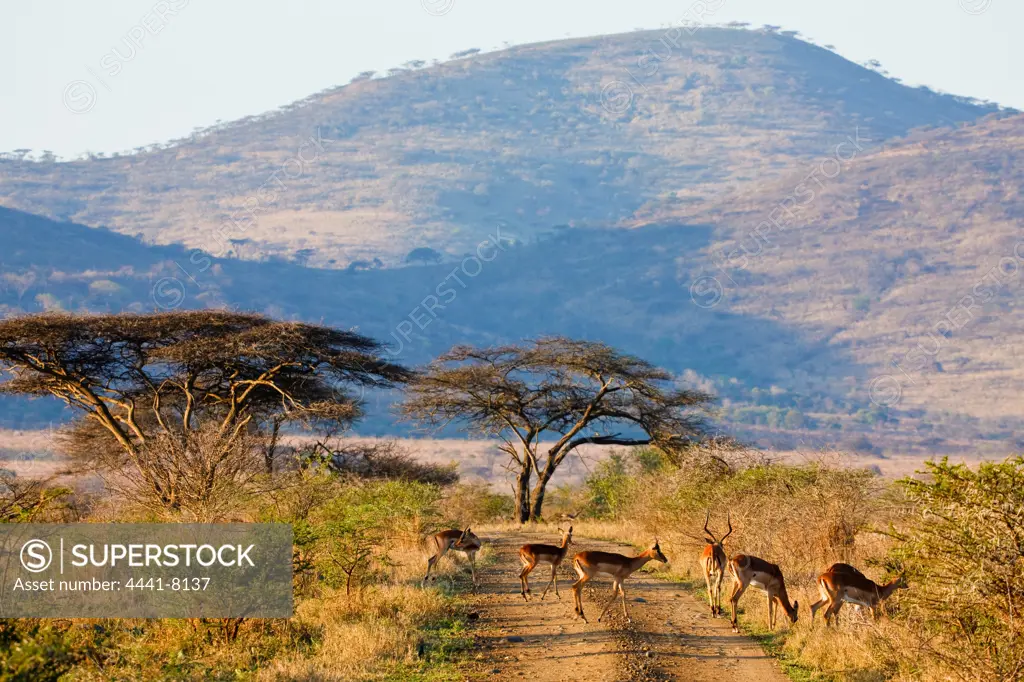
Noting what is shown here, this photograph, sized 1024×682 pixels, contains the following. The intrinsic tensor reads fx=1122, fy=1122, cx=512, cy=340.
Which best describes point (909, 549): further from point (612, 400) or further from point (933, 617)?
point (612, 400)

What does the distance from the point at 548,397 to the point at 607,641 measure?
23.9m

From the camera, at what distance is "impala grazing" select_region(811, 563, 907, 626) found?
1299 cm

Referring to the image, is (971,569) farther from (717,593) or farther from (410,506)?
(410,506)

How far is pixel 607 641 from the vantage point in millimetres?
12578

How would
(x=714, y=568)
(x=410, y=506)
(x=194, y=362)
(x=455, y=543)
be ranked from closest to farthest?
(x=714, y=568) → (x=455, y=543) → (x=410, y=506) → (x=194, y=362)

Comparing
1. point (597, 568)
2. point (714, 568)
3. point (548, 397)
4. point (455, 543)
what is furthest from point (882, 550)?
point (548, 397)

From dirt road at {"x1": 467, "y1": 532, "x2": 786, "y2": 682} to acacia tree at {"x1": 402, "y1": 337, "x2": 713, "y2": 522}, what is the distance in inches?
711

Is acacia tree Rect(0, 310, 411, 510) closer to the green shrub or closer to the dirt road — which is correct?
the dirt road

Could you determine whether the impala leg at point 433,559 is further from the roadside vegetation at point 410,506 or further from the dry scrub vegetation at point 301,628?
the roadside vegetation at point 410,506

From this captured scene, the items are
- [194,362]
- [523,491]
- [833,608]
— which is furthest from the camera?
[523,491]

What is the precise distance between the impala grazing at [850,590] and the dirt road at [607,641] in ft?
3.52

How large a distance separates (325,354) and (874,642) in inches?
700

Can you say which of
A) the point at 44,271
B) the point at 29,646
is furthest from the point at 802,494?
the point at 44,271

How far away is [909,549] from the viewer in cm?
1062
